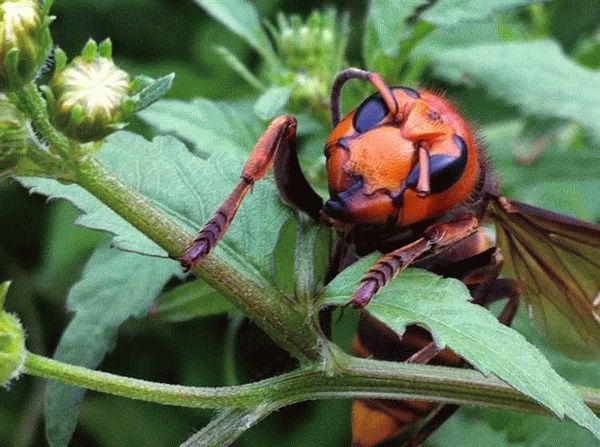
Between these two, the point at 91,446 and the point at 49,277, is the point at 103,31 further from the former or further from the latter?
the point at 91,446

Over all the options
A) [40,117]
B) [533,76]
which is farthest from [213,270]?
[533,76]

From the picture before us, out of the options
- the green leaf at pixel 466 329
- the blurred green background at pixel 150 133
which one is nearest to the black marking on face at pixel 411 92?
the green leaf at pixel 466 329

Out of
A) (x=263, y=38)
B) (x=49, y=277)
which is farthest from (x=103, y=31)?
(x=263, y=38)

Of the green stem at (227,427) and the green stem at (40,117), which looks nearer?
the green stem at (40,117)

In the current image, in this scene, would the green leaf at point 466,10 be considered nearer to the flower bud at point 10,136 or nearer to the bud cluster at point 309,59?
the bud cluster at point 309,59

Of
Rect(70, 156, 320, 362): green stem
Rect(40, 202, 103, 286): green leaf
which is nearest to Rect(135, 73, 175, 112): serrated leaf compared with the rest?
Rect(70, 156, 320, 362): green stem

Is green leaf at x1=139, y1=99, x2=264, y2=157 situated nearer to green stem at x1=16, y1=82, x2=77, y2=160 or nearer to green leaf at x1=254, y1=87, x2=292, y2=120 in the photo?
green leaf at x1=254, y1=87, x2=292, y2=120

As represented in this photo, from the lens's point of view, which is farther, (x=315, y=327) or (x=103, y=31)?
(x=103, y=31)

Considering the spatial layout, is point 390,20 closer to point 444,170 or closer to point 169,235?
point 444,170
